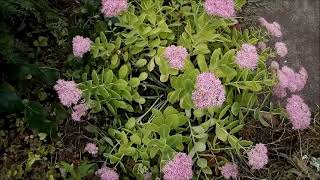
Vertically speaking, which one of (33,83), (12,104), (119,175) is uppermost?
(12,104)

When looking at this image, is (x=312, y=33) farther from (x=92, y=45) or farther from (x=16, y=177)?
(x=16, y=177)

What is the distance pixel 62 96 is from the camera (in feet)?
6.34

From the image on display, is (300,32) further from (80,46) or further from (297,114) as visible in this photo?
(80,46)

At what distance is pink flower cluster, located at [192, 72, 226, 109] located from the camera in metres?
1.91

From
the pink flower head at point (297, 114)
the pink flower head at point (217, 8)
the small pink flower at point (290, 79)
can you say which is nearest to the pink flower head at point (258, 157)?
the pink flower head at point (297, 114)

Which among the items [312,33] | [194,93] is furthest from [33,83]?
[312,33]

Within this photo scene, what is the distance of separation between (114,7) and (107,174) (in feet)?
2.18

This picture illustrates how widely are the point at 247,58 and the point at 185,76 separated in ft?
0.84

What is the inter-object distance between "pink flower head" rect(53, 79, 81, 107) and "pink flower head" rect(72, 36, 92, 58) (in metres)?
0.15

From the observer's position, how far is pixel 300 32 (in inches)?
111

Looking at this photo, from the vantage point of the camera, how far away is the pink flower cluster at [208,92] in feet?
6.26

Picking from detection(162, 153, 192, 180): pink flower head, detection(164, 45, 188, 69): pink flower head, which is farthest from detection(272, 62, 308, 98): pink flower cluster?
detection(162, 153, 192, 180): pink flower head

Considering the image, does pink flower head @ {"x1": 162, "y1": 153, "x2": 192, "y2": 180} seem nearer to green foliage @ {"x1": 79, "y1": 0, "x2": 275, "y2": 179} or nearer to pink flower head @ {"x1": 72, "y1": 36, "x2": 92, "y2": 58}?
green foliage @ {"x1": 79, "y1": 0, "x2": 275, "y2": 179}

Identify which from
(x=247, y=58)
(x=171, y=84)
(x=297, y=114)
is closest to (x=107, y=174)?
(x=171, y=84)
